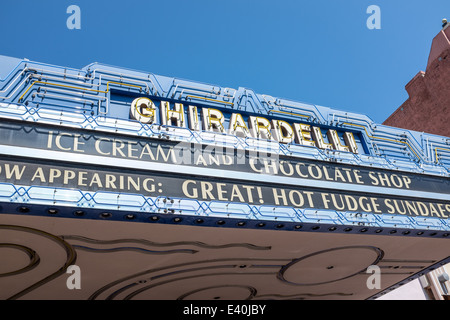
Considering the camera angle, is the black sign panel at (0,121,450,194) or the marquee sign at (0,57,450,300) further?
the black sign panel at (0,121,450,194)

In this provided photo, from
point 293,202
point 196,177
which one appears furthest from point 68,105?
point 293,202

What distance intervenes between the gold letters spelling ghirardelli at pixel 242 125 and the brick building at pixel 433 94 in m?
12.6

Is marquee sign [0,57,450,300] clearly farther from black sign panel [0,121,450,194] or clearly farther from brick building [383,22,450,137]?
brick building [383,22,450,137]

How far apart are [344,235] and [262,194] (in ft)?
8.41

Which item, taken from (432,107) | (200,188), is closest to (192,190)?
(200,188)

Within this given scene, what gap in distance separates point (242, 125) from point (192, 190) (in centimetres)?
302

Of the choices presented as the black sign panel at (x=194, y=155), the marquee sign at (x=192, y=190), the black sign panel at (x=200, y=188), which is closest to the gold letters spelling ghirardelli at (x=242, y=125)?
the marquee sign at (x=192, y=190)

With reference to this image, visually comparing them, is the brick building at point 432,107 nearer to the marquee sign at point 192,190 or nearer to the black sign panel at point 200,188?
the marquee sign at point 192,190

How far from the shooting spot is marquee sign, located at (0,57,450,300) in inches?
327

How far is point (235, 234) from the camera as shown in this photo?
9711mm

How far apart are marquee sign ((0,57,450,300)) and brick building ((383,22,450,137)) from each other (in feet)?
35.7

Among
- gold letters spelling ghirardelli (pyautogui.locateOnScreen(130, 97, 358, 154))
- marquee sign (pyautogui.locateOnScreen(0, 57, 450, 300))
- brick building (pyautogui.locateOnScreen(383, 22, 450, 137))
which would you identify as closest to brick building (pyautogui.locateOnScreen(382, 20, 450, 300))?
brick building (pyautogui.locateOnScreen(383, 22, 450, 137))
